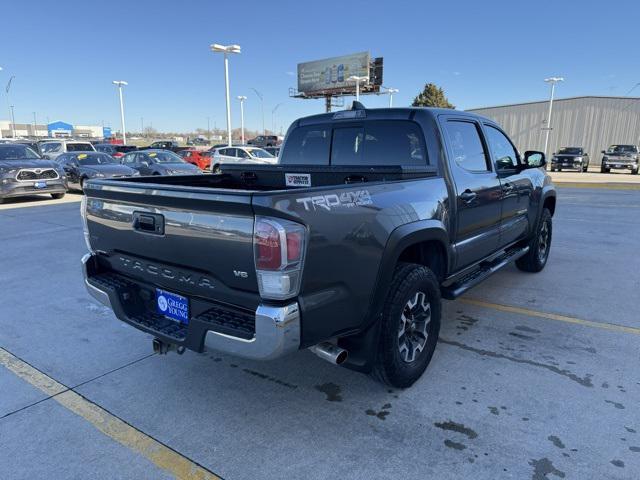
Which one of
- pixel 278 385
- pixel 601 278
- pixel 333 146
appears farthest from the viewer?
pixel 601 278

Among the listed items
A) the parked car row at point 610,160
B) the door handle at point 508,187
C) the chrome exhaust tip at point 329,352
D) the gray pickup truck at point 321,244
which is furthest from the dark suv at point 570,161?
the chrome exhaust tip at point 329,352

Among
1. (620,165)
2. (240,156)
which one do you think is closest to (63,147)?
(240,156)

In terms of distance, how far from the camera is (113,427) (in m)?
2.70

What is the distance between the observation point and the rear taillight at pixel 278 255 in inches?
83.1

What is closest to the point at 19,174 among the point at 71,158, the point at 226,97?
the point at 71,158

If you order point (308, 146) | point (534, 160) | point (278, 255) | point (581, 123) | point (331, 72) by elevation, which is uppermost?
point (331, 72)

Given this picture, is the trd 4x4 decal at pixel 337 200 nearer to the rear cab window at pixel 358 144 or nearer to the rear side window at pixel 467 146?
the rear cab window at pixel 358 144

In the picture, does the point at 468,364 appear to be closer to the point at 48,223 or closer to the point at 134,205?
the point at 134,205

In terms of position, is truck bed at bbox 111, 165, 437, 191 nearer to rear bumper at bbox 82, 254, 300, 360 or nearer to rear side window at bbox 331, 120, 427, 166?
rear side window at bbox 331, 120, 427, 166

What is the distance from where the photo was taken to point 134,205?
2.74m

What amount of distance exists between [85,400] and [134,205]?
4.42ft

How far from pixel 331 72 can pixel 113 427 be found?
208ft

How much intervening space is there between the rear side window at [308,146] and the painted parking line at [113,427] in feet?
8.66

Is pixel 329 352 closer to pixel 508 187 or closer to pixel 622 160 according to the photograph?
pixel 508 187
